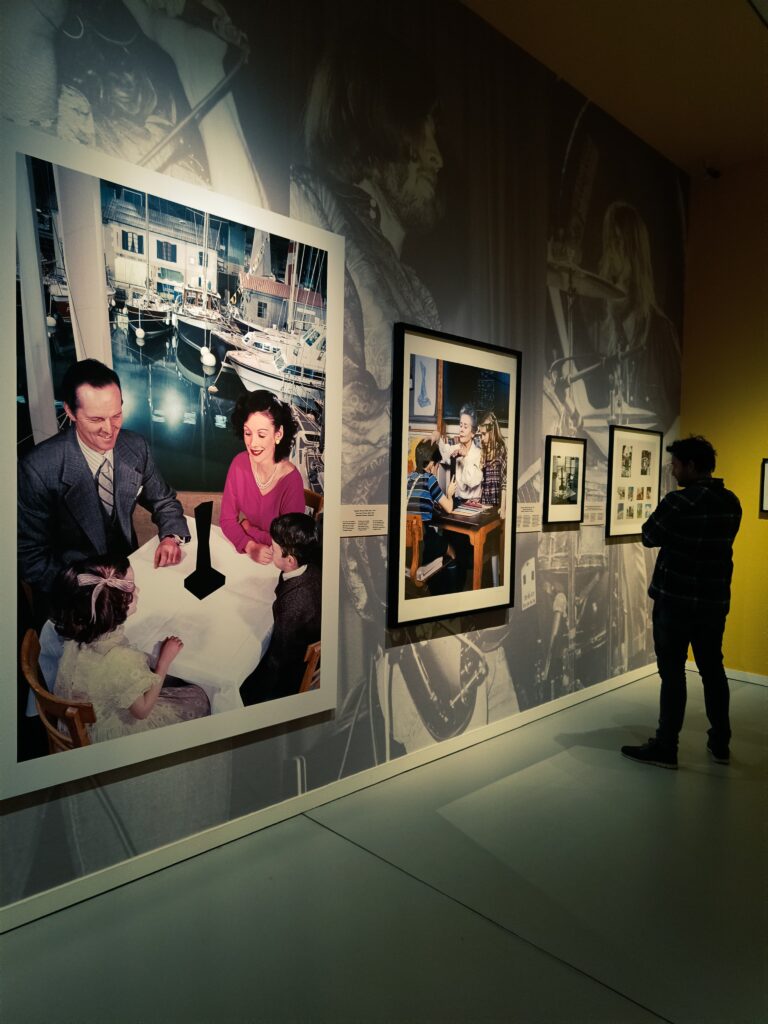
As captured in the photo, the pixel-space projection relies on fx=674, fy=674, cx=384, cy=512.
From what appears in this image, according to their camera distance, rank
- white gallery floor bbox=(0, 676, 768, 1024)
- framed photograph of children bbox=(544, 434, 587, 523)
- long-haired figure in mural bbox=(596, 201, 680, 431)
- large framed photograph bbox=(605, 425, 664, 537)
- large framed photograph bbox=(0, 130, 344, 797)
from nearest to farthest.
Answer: white gallery floor bbox=(0, 676, 768, 1024)
large framed photograph bbox=(0, 130, 344, 797)
framed photograph of children bbox=(544, 434, 587, 523)
long-haired figure in mural bbox=(596, 201, 680, 431)
large framed photograph bbox=(605, 425, 664, 537)

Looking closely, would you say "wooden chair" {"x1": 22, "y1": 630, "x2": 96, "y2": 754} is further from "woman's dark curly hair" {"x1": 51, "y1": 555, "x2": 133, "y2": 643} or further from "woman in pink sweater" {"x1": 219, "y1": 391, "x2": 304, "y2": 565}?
"woman in pink sweater" {"x1": 219, "y1": 391, "x2": 304, "y2": 565}

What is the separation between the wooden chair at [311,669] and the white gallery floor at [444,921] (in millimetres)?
565

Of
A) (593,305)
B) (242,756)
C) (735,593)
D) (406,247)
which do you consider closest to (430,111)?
(406,247)

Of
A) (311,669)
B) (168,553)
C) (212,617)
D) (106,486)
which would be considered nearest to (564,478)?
(311,669)

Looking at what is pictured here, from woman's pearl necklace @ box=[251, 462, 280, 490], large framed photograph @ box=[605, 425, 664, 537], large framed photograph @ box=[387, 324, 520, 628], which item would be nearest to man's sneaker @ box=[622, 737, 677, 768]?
large framed photograph @ box=[387, 324, 520, 628]

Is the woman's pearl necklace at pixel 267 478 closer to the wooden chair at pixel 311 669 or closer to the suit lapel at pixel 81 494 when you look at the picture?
the suit lapel at pixel 81 494

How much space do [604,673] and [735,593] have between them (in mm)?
1428

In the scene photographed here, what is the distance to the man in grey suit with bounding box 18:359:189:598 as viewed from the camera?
7.22ft

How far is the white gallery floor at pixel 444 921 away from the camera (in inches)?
74.9

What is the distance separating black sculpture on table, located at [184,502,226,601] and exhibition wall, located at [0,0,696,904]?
0.16 m

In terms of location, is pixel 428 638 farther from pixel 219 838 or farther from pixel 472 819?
pixel 219 838

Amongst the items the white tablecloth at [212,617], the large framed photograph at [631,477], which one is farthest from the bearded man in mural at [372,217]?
the large framed photograph at [631,477]

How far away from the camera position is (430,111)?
11.2 ft

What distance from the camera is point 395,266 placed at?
3.28 meters
